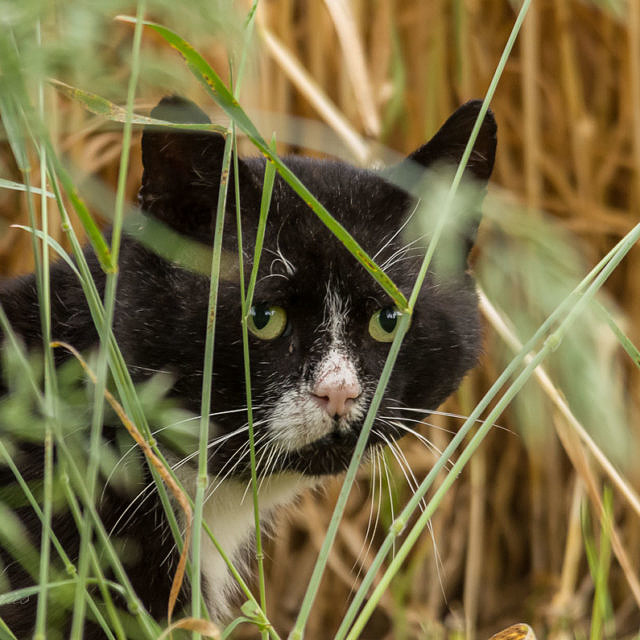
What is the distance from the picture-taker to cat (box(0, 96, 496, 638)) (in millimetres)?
1062

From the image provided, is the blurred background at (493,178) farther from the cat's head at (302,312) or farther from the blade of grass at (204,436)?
the blade of grass at (204,436)

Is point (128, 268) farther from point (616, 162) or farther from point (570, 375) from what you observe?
point (616, 162)

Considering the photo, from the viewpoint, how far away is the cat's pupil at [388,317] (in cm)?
111

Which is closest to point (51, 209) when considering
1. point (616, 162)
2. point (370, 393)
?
point (370, 393)

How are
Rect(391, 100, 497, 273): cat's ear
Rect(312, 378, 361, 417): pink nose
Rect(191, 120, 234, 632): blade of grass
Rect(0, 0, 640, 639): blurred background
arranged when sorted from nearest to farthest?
1. Rect(191, 120, 234, 632): blade of grass
2. Rect(312, 378, 361, 417): pink nose
3. Rect(391, 100, 497, 273): cat's ear
4. Rect(0, 0, 640, 639): blurred background


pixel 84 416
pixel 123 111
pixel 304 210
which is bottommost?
pixel 84 416

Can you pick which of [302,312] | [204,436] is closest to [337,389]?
[302,312]

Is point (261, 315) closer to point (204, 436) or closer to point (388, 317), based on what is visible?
point (388, 317)

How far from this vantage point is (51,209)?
5.38 ft

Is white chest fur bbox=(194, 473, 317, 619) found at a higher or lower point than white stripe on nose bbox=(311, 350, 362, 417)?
lower

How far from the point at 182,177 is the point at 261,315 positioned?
7.7 inches

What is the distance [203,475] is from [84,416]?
35 centimetres

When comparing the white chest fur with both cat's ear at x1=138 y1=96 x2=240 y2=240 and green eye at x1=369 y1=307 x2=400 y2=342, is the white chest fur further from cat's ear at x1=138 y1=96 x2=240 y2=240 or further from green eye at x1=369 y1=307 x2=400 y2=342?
cat's ear at x1=138 y1=96 x2=240 y2=240

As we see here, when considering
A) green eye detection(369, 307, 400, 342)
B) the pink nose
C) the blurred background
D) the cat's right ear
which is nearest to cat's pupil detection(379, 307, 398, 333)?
green eye detection(369, 307, 400, 342)
